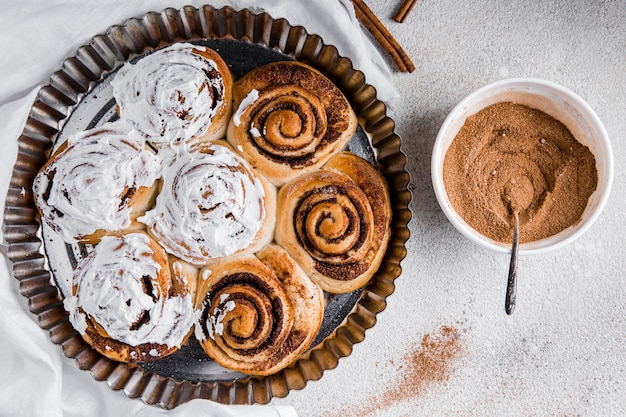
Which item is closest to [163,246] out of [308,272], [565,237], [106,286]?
[106,286]

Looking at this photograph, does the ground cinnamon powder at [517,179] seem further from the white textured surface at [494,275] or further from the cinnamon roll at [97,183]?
the cinnamon roll at [97,183]

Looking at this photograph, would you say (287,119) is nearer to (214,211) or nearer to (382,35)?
(214,211)

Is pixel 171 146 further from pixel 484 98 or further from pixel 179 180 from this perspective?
pixel 484 98

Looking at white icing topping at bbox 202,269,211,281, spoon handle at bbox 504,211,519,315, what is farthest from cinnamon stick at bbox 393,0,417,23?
white icing topping at bbox 202,269,211,281

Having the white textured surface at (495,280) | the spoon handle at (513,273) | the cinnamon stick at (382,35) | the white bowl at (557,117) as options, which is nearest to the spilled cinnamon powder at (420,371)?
the white textured surface at (495,280)

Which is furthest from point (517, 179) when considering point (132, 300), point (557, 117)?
point (132, 300)

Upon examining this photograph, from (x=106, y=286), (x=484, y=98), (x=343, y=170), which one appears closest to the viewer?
(x=106, y=286)
